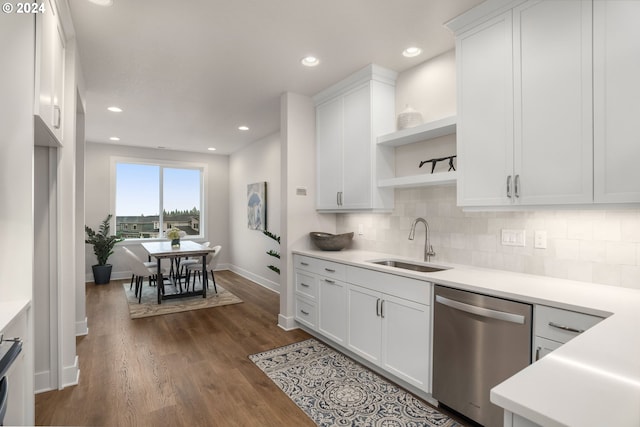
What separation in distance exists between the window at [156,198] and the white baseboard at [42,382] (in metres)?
4.72

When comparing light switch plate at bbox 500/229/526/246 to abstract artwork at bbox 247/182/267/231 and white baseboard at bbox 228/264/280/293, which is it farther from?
abstract artwork at bbox 247/182/267/231

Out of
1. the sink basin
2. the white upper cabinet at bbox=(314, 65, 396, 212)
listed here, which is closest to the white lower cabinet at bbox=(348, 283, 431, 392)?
the sink basin

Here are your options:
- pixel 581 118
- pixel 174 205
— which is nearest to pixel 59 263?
pixel 581 118

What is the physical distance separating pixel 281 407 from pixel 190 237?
230 inches

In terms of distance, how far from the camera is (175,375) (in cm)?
270

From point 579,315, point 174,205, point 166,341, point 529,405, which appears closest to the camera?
point 529,405

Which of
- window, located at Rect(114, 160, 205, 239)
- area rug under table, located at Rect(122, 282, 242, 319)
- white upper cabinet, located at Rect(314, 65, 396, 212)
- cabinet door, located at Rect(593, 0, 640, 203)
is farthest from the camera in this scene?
window, located at Rect(114, 160, 205, 239)

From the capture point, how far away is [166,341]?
3.40m

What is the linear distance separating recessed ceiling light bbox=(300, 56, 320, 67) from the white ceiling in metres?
0.05

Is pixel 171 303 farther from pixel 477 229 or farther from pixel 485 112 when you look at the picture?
pixel 485 112

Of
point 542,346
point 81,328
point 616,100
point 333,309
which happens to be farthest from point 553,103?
point 81,328

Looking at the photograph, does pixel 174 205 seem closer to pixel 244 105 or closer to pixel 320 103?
pixel 244 105

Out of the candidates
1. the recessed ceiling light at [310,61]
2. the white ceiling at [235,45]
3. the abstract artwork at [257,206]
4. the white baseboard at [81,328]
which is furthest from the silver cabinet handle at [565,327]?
the abstract artwork at [257,206]

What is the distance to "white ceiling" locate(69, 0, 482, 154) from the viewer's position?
226 centimetres
